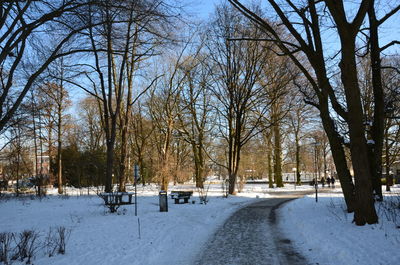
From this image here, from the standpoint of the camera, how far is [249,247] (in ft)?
27.4

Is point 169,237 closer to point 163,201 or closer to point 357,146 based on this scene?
point 163,201

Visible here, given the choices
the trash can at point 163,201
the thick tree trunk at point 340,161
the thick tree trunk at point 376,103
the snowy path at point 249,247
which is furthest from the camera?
the trash can at point 163,201

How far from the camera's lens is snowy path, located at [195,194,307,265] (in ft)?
23.5

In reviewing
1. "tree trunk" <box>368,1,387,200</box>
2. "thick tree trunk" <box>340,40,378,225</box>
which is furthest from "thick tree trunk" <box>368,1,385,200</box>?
"thick tree trunk" <box>340,40,378,225</box>

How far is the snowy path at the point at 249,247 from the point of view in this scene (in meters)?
7.15

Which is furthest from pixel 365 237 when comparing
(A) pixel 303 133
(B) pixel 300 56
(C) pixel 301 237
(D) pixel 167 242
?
(A) pixel 303 133

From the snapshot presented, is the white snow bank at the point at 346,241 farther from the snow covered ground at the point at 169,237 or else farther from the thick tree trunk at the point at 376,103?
the thick tree trunk at the point at 376,103

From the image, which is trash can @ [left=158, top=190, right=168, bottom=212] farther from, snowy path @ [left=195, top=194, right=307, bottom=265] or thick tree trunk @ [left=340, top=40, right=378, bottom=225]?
thick tree trunk @ [left=340, top=40, right=378, bottom=225]

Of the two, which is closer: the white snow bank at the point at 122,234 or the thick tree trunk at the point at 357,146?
the white snow bank at the point at 122,234

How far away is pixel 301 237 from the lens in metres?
9.46

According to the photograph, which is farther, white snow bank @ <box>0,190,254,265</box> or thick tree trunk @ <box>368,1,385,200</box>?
thick tree trunk @ <box>368,1,385,200</box>

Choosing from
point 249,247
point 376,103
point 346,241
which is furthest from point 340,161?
point 249,247

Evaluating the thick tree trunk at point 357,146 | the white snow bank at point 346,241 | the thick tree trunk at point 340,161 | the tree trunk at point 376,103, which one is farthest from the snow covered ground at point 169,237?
Answer: the tree trunk at point 376,103

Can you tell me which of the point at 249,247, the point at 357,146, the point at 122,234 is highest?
the point at 357,146
